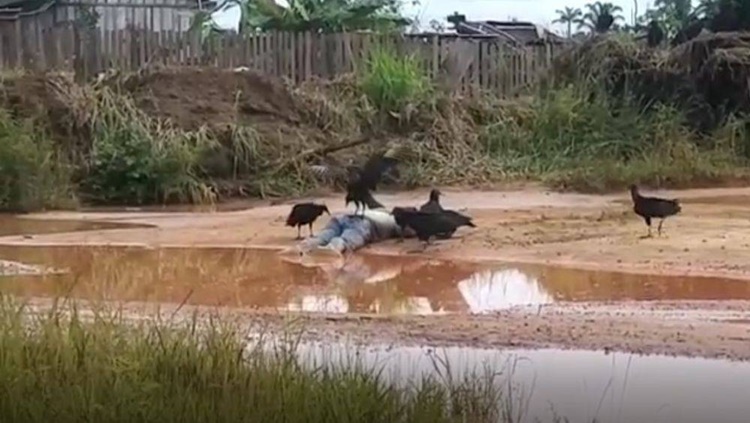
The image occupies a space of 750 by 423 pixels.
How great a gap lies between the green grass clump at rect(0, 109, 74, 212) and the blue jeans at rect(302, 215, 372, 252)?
5.32 m

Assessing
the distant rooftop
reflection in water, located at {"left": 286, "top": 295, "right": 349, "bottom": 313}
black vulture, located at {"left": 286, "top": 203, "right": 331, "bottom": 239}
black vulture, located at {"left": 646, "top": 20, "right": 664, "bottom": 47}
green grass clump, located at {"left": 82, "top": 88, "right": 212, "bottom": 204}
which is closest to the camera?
reflection in water, located at {"left": 286, "top": 295, "right": 349, "bottom": 313}

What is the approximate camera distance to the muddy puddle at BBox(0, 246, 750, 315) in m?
9.55

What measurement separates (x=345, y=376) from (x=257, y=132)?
47.1 ft

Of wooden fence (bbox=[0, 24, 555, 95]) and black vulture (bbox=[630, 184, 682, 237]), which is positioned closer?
black vulture (bbox=[630, 184, 682, 237])

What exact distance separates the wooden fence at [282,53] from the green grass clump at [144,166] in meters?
2.41

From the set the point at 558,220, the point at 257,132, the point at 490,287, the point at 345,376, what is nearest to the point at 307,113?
the point at 257,132

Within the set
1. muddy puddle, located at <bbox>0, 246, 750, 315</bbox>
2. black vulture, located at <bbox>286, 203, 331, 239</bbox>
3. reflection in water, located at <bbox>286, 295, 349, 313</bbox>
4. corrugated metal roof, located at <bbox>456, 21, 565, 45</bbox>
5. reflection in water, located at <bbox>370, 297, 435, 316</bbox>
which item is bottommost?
reflection in water, located at <bbox>370, 297, 435, 316</bbox>

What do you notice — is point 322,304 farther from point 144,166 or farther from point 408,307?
point 144,166

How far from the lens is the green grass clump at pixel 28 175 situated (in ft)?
54.5

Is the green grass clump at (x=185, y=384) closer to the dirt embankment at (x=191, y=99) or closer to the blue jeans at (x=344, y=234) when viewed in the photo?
the blue jeans at (x=344, y=234)

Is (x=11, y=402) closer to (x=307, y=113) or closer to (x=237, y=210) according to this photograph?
(x=237, y=210)

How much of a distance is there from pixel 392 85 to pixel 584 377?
14390mm

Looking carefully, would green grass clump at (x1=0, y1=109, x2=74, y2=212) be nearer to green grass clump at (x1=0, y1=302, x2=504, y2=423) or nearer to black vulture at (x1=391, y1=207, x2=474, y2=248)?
black vulture at (x1=391, y1=207, x2=474, y2=248)

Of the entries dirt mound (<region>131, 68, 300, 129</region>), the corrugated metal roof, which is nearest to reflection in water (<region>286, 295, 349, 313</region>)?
dirt mound (<region>131, 68, 300, 129</region>)
